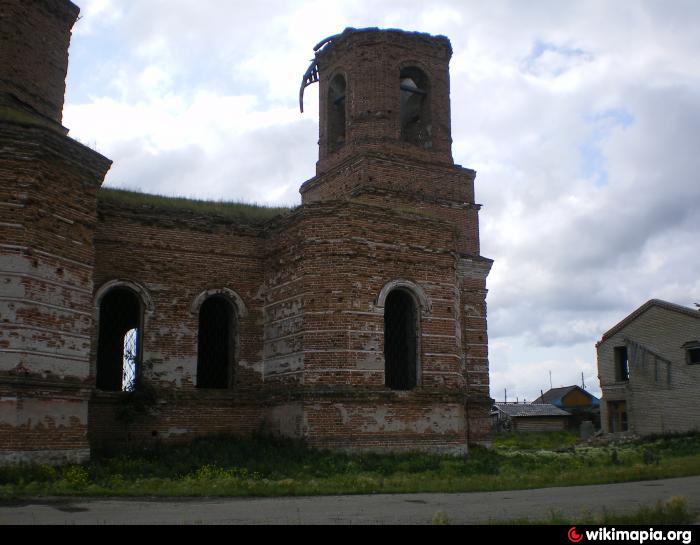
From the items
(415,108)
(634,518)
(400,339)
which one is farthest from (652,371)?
(634,518)

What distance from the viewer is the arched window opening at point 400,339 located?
1702 cm

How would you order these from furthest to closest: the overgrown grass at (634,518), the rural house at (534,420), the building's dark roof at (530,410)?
the building's dark roof at (530,410)
the rural house at (534,420)
the overgrown grass at (634,518)

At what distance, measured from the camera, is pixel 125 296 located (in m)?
17.2

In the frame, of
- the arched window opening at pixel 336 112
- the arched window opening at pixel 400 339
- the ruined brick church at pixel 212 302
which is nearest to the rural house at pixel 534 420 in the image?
the ruined brick church at pixel 212 302

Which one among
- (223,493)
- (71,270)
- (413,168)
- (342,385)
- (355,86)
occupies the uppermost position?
(355,86)

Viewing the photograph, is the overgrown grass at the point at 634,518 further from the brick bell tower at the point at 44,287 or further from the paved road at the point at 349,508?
the brick bell tower at the point at 44,287

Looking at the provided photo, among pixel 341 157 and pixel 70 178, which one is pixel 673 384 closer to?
pixel 341 157

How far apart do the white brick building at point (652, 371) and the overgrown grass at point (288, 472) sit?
45.8 feet

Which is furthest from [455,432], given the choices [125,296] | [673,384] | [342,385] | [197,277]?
[673,384]

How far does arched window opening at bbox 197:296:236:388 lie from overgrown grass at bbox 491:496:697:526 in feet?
36.8

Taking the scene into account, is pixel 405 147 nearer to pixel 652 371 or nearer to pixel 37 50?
pixel 37 50

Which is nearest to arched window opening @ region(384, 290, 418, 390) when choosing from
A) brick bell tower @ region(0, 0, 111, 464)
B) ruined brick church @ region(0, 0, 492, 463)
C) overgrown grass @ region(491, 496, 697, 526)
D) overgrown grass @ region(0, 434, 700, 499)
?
ruined brick church @ region(0, 0, 492, 463)

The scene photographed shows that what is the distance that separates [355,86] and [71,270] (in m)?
10.4

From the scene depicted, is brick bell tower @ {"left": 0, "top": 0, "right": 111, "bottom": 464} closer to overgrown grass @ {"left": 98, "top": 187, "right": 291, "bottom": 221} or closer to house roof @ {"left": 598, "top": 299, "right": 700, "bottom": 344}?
overgrown grass @ {"left": 98, "top": 187, "right": 291, "bottom": 221}
